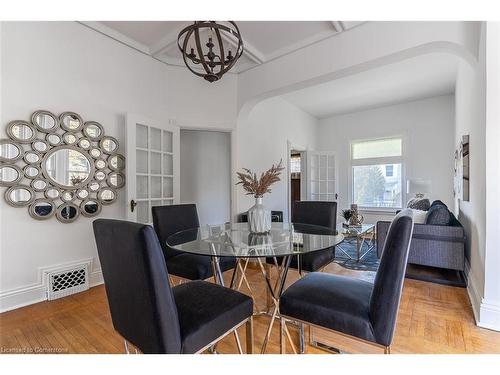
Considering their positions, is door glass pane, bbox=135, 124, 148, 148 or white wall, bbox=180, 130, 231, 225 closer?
door glass pane, bbox=135, 124, 148, 148

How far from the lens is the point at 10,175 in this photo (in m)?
2.19

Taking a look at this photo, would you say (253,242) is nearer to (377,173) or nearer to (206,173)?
(206,173)

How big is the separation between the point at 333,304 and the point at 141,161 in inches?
102

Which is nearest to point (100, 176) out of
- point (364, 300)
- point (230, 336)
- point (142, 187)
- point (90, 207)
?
point (90, 207)

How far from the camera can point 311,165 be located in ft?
19.4

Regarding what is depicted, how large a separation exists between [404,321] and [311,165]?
4200 mm

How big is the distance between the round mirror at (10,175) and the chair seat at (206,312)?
6.17 ft

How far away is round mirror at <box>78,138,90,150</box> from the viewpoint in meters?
2.59

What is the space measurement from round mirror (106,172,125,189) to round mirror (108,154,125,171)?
7 centimetres

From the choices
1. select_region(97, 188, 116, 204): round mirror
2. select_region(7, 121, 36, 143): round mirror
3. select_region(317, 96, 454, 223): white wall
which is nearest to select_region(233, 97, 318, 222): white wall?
select_region(317, 96, 454, 223): white wall

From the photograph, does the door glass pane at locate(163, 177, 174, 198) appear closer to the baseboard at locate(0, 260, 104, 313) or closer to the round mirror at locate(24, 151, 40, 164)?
the round mirror at locate(24, 151, 40, 164)

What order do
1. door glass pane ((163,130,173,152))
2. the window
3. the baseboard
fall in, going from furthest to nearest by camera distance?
the window → door glass pane ((163,130,173,152)) → the baseboard

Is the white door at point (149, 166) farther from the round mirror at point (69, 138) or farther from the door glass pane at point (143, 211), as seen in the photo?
the round mirror at point (69, 138)
